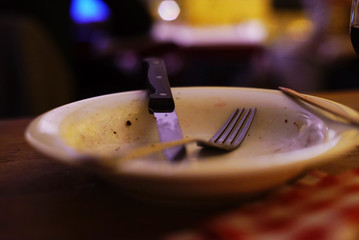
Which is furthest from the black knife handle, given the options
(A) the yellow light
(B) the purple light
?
(A) the yellow light

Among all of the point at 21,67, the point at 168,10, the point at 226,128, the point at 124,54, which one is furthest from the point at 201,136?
the point at 168,10

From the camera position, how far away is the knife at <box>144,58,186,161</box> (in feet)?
1.52

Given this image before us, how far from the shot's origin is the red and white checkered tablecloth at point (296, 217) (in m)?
0.33

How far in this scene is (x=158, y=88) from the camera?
0.61 m

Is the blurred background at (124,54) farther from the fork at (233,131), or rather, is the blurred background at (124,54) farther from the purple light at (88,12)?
the fork at (233,131)

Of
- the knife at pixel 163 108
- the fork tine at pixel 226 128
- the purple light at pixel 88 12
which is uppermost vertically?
the knife at pixel 163 108

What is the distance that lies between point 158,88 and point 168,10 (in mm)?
5046

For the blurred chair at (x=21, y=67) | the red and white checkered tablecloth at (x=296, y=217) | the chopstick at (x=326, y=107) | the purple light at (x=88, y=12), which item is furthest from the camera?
the purple light at (x=88, y=12)

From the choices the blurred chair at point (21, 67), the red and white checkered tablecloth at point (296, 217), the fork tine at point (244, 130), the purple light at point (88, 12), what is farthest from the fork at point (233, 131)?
the purple light at point (88, 12)

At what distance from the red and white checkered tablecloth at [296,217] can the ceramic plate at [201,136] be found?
0.02 meters

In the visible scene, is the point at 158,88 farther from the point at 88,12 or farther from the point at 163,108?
the point at 88,12

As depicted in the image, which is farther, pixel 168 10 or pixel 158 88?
pixel 168 10

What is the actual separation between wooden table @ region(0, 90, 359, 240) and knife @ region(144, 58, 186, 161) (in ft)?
0.24

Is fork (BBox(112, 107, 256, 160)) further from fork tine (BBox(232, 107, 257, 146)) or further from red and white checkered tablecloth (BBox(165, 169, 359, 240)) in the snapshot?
red and white checkered tablecloth (BBox(165, 169, 359, 240))
